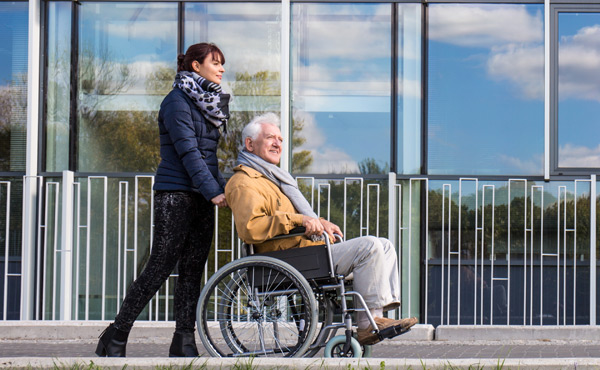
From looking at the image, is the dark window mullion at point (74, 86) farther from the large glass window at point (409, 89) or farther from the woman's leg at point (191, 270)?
the woman's leg at point (191, 270)

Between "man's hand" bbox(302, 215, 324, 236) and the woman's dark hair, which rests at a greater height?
the woman's dark hair

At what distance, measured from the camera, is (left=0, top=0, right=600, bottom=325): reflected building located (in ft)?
26.7

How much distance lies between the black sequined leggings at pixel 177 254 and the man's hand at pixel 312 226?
2.52 feet

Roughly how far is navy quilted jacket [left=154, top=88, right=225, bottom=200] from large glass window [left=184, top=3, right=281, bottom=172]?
11.7 ft

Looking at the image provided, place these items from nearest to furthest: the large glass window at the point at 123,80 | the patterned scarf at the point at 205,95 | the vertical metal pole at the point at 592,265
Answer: the patterned scarf at the point at 205,95 < the vertical metal pole at the point at 592,265 < the large glass window at the point at 123,80

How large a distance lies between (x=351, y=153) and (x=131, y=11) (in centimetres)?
243

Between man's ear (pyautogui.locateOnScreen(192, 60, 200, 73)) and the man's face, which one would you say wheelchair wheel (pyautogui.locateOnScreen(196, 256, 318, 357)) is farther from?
man's ear (pyautogui.locateOnScreen(192, 60, 200, 73))

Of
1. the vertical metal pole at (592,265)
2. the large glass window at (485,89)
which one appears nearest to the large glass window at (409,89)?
the large glass window at (485,89)

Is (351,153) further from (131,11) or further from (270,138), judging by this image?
(270,138)

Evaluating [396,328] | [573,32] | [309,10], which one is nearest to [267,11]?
[309,10]

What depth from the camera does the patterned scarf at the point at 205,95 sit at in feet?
15.8

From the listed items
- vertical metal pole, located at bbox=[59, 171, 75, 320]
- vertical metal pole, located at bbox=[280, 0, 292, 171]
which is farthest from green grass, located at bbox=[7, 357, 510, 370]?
vertical metal pole, located at bbox=[280, 0, 292, 171]

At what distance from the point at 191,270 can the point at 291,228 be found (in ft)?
2.66

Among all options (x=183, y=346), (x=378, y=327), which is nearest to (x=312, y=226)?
(x=378, y=327)
